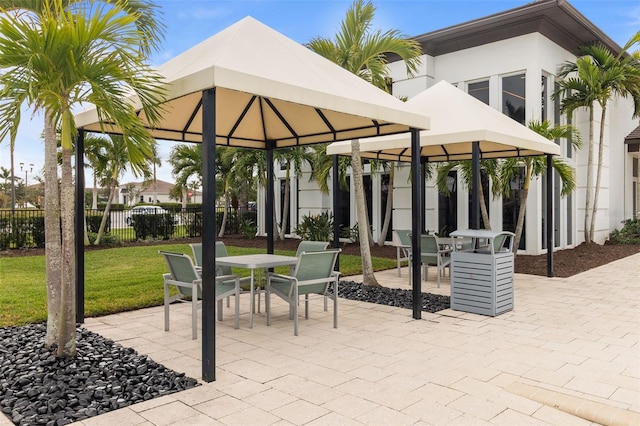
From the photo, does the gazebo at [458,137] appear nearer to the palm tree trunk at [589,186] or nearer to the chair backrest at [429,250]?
the chair backrest at [429,250]

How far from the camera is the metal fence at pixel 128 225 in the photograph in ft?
45.9

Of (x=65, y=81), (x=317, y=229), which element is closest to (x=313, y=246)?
(x=65, y=81)

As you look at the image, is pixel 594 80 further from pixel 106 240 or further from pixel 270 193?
pixel 106 240

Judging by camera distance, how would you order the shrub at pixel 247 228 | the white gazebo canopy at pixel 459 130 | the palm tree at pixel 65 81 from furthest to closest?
the shrub at pixel 247 228 → the white gazebo canopy at pixel 459 130 → the palm tree at pixel 65 81

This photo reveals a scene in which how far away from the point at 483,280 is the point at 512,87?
8468 millimetres

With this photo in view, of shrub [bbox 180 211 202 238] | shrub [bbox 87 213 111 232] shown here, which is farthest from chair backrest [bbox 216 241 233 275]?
shrub [bbox 180 211 202 238]

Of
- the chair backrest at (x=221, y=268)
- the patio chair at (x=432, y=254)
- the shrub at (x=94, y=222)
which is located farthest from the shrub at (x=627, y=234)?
the shrub at (x=94, y=222)

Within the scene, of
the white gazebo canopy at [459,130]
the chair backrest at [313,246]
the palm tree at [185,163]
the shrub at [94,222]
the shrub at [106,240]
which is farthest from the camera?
the palm tree at [185,163]

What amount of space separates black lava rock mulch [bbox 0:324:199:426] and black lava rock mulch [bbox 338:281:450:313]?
3.74 m

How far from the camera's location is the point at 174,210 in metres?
18.6

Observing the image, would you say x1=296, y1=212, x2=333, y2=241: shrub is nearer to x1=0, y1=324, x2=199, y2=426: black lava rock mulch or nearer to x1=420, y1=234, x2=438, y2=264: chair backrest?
x1=420, y1=234, x2=438, y2=264: chair backrest

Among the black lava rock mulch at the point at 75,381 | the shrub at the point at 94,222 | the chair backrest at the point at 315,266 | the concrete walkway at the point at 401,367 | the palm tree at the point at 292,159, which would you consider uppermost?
the palm tree at the point at 292,159

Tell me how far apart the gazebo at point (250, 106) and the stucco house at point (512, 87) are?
23.2 ft

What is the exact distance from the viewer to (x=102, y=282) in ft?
27.9
